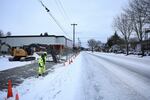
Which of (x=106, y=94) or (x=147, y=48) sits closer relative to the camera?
(x=106, y=94)

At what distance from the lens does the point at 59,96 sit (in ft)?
28.9

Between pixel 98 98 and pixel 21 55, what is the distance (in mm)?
33220

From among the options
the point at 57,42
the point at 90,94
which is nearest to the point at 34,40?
the point at 57,42

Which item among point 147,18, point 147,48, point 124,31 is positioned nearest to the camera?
point 147,18

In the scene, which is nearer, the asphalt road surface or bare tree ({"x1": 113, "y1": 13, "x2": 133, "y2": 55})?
the asphalt road surface

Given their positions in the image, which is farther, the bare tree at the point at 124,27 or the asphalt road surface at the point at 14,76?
the bare tree at the point at 124,27

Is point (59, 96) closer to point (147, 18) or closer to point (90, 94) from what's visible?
point (90, 94)

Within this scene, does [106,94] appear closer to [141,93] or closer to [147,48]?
[141,93]

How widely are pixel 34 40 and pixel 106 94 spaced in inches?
4191

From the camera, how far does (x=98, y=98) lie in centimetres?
843

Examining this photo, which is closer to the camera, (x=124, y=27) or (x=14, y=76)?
(x=14, y=76)

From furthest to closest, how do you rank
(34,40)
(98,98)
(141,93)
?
(34,40)
(141,93)
(98,98)

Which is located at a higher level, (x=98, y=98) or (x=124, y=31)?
(x=124, y=31)

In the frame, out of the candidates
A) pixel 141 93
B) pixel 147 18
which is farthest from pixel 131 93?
pixel 147 18
